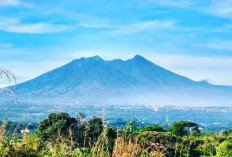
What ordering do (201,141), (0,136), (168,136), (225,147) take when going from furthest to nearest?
1. (201,141)
2. (168,136)
3. (225,147)
4. (0,136)

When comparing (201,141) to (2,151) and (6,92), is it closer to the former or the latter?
(2,151)

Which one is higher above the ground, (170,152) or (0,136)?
(0,136)

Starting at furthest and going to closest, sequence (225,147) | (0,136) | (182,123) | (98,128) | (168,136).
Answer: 1. (182,123)
2. (98,128)
3. (168,136)
4. (225,147)
5. (0,136)

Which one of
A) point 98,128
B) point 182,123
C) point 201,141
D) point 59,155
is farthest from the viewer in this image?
point 182,123

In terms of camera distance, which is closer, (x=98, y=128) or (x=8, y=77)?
(x=8, y=77)

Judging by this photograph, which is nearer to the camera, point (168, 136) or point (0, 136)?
point (0, 136)

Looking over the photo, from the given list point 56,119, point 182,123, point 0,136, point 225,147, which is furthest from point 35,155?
point 182,123

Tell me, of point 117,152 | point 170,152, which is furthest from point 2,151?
point 170,152

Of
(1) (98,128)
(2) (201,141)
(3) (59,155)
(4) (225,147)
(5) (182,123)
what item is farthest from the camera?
(5) (182,123)

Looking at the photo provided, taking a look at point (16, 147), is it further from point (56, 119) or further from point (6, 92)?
point (56, 119)
